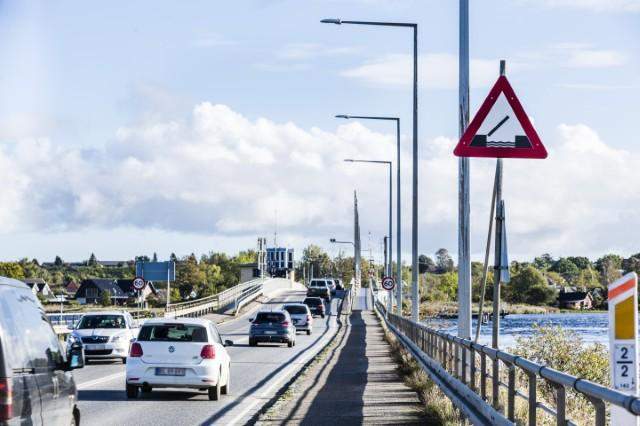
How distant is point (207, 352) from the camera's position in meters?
21.3

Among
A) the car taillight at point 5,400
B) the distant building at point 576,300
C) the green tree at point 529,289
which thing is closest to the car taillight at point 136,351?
the car taillight at point 5,400

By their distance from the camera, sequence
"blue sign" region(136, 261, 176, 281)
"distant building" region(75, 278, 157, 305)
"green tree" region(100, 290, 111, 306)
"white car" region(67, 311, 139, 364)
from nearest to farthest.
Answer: "white car" region(67, 311, 139, 364) < "blue sign" region(136, 261, 176, 281) < "green tree" region(100, 290, 111, 306) < "distant building" region(75, 278, 157, 305)

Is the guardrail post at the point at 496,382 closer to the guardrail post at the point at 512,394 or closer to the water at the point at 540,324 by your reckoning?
the guardrail post at the point at 512,394

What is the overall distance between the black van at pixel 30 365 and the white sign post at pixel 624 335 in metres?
4.12

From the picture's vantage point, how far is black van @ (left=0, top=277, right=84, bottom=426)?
830 centimetres

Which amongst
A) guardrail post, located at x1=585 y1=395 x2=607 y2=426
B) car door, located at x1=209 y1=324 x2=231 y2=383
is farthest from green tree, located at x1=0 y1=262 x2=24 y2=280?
guardrail post, located at x1=585 y1=395 x2=607 y2=426

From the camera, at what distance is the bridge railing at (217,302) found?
239ft

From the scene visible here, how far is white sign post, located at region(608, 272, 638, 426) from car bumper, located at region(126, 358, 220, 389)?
48.5ft

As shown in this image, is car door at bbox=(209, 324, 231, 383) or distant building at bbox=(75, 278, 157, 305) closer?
car door at bbox=(209, 324, 231, 383)

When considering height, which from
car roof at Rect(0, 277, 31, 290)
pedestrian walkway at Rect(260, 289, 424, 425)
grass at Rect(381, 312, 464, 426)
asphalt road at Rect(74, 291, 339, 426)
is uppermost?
car roof at Rect(0, 277, 31, 290)

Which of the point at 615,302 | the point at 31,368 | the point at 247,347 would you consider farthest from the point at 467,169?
the point at 247,347

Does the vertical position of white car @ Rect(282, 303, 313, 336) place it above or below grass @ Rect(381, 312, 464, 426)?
above

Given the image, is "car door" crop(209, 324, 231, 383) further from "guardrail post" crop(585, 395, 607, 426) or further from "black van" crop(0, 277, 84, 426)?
"guardrail post" crop(585, 395, 607, 426)

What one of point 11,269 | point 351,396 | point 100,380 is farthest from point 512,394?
point 11,269
